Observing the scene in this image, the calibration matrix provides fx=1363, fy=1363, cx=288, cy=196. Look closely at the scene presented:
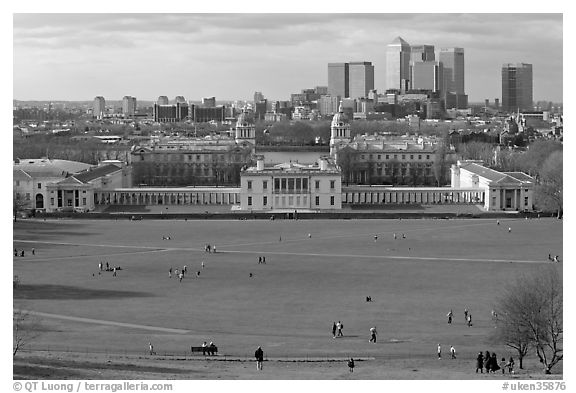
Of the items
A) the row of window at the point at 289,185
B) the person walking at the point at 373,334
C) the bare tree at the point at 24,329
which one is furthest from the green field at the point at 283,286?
the row of window at the point at 289,185

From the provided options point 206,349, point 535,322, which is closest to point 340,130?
point 206,349

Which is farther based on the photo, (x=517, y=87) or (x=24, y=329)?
(x=517, y=87)

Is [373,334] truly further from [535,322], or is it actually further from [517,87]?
[517,87]

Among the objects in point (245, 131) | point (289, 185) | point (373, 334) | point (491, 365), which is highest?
point (245, 131)

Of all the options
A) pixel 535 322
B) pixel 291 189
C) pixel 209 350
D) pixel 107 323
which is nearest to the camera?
pixel 535 322

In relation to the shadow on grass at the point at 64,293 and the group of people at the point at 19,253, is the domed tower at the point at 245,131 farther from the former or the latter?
the shadow on grass at the point at 64,293
